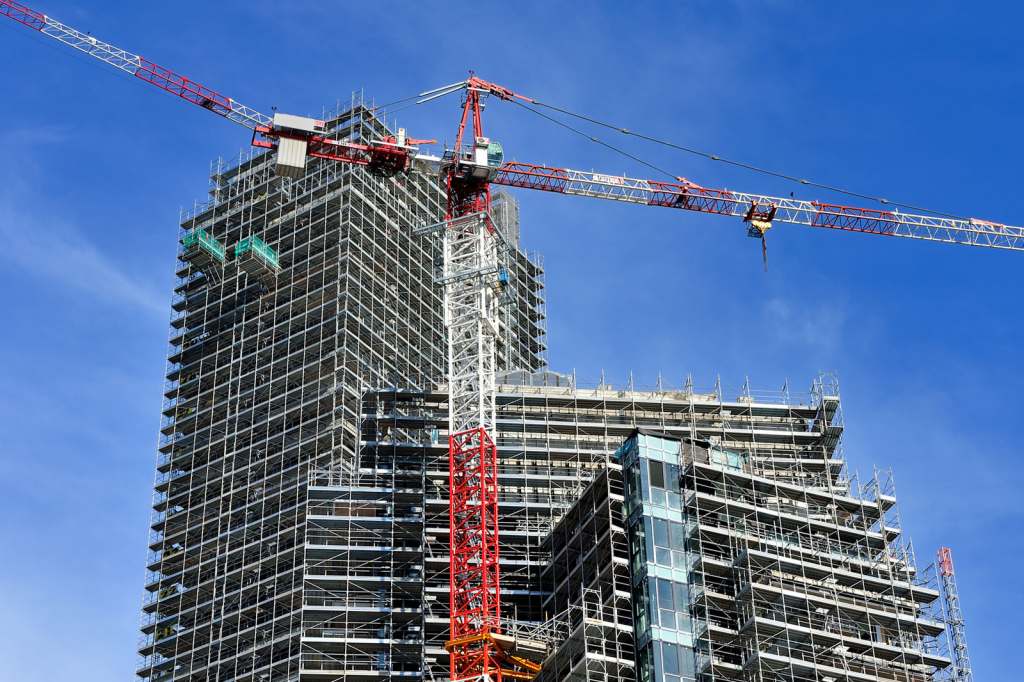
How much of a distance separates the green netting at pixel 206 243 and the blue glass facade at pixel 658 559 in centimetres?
5340

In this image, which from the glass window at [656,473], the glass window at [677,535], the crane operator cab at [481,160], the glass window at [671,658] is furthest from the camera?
the crane operator cab at [481,160]

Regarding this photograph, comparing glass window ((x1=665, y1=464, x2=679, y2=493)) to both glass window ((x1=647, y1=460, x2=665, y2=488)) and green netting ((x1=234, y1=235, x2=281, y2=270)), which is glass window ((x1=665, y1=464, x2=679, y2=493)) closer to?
glass window ((x1=647, y1=460, x2=665, y2=488))

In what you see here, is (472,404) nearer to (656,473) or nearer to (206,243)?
(656,473)

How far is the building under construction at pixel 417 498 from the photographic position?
112875 mm

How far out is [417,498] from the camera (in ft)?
438

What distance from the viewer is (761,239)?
146 m

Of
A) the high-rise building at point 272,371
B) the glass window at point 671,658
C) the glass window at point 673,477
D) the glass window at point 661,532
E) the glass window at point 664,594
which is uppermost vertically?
the high-rise building at point 272,371

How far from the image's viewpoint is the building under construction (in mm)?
112875

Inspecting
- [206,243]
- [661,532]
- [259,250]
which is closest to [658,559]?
[661,532]

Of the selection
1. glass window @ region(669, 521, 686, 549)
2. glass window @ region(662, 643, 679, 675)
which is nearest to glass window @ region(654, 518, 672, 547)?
glass window @ region(669, 521, 686, 549)

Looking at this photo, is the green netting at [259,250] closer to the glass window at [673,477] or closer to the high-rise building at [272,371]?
the high-rise building at [272,371]

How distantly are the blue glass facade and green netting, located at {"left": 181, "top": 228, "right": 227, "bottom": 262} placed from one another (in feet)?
175

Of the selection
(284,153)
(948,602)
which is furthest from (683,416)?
(284,153)

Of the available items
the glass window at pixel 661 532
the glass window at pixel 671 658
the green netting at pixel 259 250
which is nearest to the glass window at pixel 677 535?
the glass window at pixel 661 532
